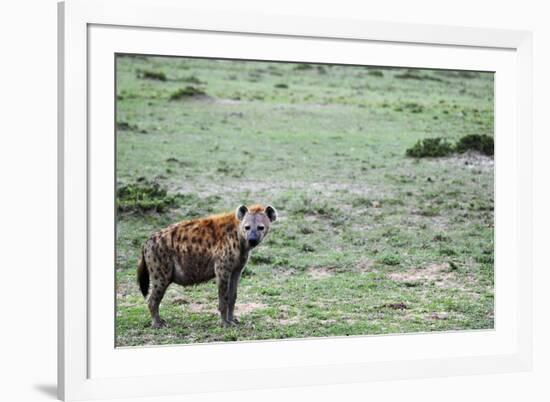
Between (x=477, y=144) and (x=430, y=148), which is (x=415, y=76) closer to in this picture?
(x=430, y=148)

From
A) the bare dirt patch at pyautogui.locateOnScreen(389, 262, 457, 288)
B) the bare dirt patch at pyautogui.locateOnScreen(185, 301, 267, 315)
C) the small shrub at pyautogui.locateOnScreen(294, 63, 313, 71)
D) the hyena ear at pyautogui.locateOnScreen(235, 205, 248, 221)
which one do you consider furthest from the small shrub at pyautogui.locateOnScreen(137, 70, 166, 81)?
the bare dirt patch at pyautogui.locateOnScreen(389, 262, 457, 288)

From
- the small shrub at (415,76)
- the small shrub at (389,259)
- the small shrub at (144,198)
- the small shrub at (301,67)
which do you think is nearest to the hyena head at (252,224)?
the small shrub at (144,198)

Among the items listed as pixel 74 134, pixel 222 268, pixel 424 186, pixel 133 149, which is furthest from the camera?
pixel 424 186

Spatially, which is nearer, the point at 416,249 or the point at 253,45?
the point at 253,45

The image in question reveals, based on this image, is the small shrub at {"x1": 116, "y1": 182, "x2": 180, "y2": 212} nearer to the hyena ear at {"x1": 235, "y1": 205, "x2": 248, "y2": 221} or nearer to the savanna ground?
the savanna ground

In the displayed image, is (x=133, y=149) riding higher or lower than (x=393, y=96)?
lower

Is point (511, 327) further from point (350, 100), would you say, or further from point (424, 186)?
point (350, 100)

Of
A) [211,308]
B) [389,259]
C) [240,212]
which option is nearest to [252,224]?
[240,212]

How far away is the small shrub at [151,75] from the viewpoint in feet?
27.0

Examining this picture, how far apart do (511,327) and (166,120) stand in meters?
3.30

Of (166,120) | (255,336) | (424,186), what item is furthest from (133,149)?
(424,186)

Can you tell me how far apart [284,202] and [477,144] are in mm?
1853

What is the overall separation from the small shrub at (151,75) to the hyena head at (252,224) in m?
2.13

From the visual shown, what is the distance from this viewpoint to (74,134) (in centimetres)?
545
